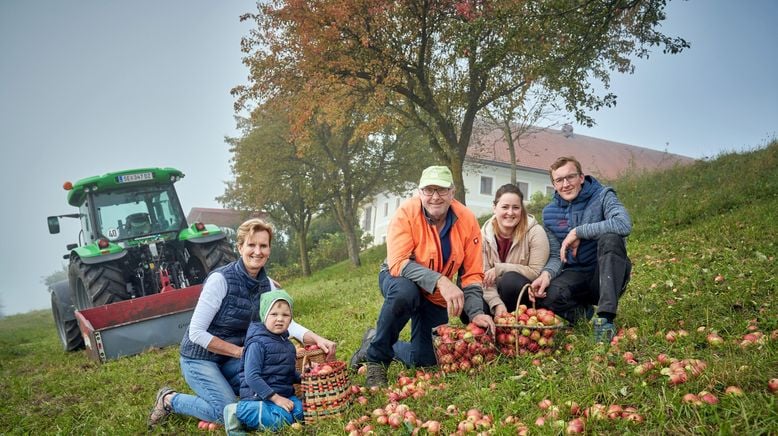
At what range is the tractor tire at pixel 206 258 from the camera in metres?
9.20

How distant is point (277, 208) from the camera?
1040 inches

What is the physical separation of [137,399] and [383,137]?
18.2m

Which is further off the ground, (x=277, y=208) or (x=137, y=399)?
(x=277, y=208)

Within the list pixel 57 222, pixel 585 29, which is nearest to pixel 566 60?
pixel 585 29

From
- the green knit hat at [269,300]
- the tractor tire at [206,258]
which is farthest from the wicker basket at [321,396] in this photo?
the tractor tire at [206,258]

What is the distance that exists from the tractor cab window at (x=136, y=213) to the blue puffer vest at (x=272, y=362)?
670 cm

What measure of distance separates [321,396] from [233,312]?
1.07 meters

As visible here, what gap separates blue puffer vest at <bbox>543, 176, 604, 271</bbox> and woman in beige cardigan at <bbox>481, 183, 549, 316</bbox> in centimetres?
18

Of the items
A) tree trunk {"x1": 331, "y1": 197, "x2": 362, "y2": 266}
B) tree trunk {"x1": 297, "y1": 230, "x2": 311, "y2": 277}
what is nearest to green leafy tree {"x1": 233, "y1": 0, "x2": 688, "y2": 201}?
tree trunk {"x1": 331, "y1": 197, "x2": 362, "y2": 266}

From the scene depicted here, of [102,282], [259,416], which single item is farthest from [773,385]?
[102,282]

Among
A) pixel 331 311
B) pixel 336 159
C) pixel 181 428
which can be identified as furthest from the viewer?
pixel 336 159

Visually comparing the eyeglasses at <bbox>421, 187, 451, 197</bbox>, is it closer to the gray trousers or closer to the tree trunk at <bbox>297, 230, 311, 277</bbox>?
the gray trousers

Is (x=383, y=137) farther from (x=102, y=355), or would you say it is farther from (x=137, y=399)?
(x=137, y=399)

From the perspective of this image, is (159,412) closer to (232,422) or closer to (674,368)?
(232,422)
